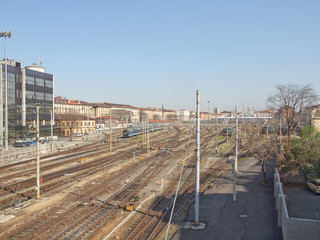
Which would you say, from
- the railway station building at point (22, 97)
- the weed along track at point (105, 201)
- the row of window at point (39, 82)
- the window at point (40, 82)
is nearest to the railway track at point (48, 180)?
the weed along track at point (105, 201)

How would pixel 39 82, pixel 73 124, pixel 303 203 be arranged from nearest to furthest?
pixel 303 203, pixel 39 82, pixel 73 124

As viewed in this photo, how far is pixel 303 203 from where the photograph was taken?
1717 centimetres

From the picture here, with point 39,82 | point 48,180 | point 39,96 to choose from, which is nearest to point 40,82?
point 39,82

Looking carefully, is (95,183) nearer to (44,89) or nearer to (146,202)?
(146,202)

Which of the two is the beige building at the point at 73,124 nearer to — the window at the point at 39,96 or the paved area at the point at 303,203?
the window at the point at 39,96

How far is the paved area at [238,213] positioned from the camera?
12.2m

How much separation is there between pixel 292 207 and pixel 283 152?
10.7m

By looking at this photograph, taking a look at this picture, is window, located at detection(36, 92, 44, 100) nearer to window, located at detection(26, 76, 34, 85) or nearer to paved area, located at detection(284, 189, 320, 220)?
window, located at detection(26, 76, 34, 85)

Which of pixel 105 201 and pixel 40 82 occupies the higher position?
pixel 40 82

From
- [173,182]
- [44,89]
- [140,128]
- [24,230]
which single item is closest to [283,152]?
[173,182]

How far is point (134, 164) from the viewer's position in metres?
29.1

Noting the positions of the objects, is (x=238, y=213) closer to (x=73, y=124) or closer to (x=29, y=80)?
(x=29, y=80)

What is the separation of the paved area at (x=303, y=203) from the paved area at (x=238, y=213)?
1162mm

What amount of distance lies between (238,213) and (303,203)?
216 inches
